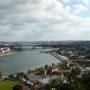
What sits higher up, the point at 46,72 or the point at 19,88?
the point at 19,88

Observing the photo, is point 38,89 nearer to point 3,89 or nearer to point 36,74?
point 3,89

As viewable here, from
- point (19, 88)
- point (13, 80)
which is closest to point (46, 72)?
point (13, 80)

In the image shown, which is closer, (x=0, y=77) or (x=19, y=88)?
(x=19, y=88)

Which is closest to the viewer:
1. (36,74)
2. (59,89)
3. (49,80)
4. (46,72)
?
(59,89)

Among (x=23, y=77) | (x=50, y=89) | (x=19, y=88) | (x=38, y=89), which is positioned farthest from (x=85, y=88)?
(x=19, y=88)

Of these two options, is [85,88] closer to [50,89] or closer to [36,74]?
[50,89]

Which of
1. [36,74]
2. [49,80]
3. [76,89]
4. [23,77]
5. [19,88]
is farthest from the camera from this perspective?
[36,74]

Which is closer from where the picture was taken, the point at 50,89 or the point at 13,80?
the point at 50,89

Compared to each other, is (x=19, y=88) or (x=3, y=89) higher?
(x=19, y=88)

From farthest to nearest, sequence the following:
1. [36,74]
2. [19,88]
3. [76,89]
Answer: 1. [36,74]
2. [76,89]
3. [19,88]
